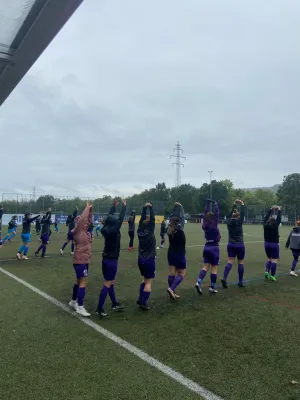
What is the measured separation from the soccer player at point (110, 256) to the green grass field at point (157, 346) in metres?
0.33

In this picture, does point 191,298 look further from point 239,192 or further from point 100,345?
point 239,192

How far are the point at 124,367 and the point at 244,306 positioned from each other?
3494 mm

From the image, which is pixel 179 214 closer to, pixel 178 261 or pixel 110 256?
pixel 178 261

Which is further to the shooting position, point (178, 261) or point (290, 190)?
point (290, 190)

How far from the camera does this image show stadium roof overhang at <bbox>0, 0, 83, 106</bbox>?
2.61 metres

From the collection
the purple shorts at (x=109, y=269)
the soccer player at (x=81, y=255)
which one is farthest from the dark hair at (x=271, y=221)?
the soccer player at (x=81, y=255)

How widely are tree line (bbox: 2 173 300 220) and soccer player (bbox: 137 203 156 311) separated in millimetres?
26712

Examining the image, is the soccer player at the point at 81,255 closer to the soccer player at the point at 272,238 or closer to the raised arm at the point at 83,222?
the raised arm at the point at 83,222

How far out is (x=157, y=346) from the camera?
470cm

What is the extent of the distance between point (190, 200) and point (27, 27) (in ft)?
301

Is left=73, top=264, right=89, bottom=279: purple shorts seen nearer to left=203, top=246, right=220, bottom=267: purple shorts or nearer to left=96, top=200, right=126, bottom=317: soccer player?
left=96, top=200, right=126, bottom=317: soccer player

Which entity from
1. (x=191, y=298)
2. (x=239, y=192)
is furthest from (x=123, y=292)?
(x=239, y=192)

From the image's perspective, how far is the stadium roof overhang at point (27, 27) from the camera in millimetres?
2605

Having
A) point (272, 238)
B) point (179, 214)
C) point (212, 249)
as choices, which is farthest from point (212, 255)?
point (272, 238)
